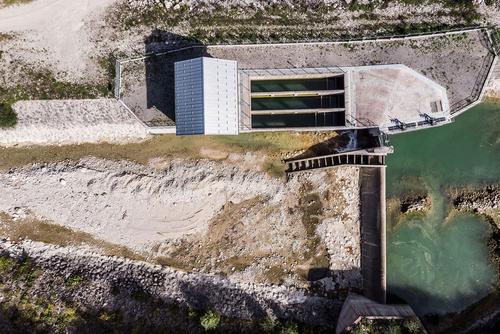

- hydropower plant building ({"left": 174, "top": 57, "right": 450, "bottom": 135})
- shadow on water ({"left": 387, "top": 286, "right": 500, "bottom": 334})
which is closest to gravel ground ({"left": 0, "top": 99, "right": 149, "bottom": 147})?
hydropower plant building ({"left": 174, "top": 57, "right": 450, "bottom": 135})

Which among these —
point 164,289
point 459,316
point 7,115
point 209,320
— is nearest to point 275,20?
point 7,115

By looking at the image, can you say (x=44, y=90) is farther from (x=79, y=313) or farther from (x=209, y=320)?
(x=209, y=320)

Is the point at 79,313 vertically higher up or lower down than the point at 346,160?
lower down

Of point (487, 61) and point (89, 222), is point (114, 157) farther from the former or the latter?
point (487, 61)

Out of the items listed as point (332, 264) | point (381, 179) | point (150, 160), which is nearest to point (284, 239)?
point (332, 264)

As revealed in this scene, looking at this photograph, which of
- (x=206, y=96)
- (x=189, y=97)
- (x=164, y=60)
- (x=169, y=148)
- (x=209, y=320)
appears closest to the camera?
(x=206, y=96)

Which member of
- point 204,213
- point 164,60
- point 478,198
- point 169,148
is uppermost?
point 164,60
